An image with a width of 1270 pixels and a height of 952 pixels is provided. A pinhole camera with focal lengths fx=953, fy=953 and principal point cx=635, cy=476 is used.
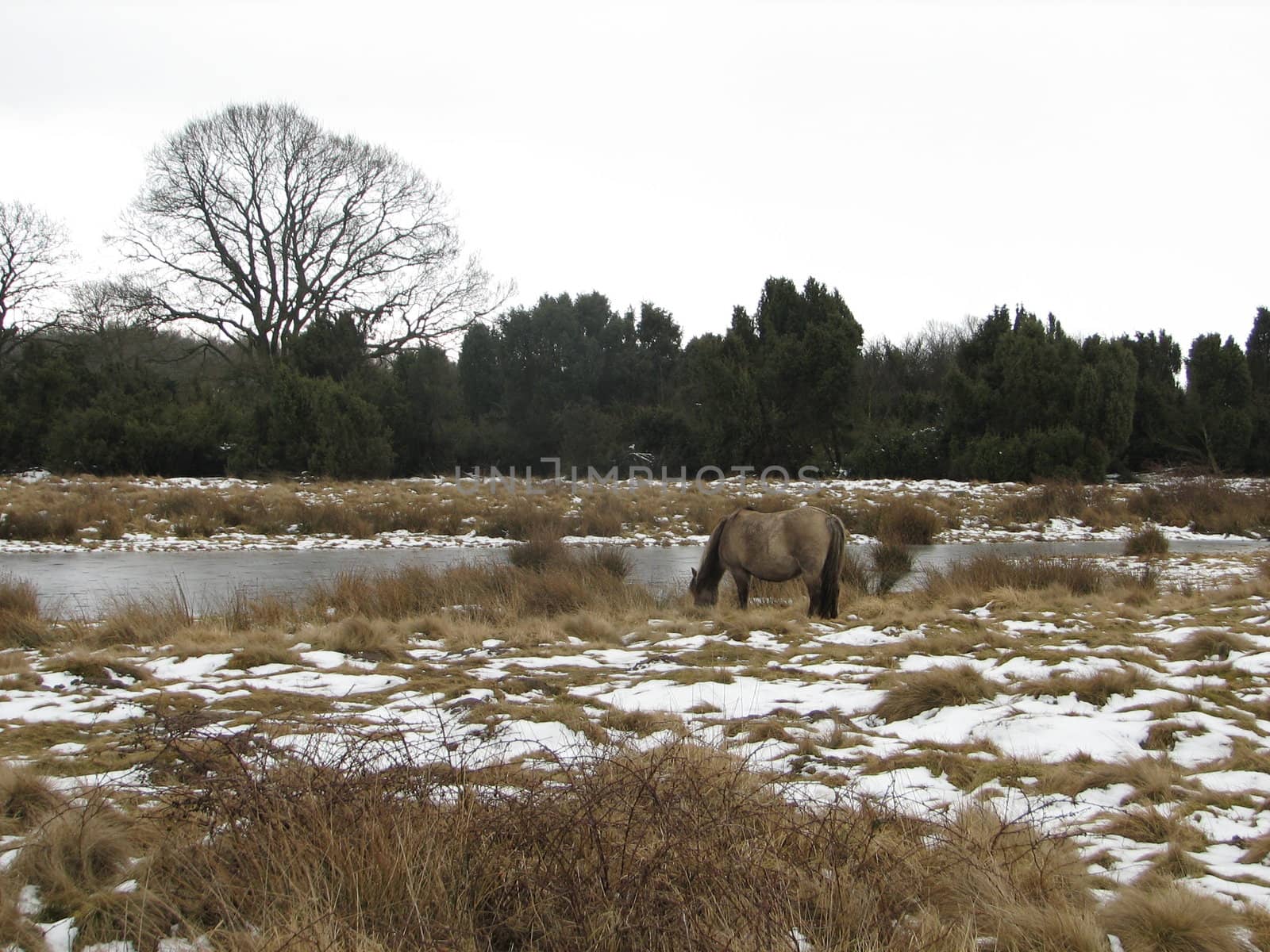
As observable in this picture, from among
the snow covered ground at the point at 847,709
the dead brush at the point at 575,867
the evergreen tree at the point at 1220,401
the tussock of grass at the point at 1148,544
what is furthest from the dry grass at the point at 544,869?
the evergreen tree at the point at 1220,401

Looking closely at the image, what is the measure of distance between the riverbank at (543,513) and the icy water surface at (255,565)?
0.92 meters

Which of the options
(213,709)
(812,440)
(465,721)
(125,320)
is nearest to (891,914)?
(465,721)

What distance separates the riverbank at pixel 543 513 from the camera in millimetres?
18562

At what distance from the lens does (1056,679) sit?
5539 mm

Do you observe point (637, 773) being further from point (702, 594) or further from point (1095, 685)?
point (702, 594)

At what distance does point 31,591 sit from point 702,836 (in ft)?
29.5

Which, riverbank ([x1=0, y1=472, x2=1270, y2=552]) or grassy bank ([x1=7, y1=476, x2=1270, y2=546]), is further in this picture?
grassy bank ([x1=7, y1=476, x2=1270, y2=546])

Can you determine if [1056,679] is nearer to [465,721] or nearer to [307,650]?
[465,721]

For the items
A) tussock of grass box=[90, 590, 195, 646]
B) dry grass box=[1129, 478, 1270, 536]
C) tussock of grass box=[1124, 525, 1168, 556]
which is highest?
dry grass box=[1129, 478, 1270, 536]

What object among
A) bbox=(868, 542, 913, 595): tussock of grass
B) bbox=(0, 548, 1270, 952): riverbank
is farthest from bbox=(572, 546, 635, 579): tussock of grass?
bbox=(868, 542, 913, 595): tussock of grass

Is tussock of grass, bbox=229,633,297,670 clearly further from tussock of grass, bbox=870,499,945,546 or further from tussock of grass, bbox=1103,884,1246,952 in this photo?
tussock of grass, bbox=870,499,945,546

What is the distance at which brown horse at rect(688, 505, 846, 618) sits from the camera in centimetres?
897

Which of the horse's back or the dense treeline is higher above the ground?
the dense treeline

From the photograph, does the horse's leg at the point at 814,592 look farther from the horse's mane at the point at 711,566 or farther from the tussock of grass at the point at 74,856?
the tussock of grass at the point at 74,856
